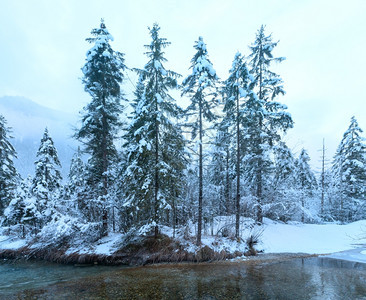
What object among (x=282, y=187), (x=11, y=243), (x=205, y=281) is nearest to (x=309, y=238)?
(x=282, y=187)

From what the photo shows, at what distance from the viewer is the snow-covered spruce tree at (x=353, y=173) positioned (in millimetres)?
25562

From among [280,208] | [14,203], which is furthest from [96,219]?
[280,208]

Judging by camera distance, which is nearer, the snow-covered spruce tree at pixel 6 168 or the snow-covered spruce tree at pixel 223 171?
the snow-covered spruce tree at pixel 223 171

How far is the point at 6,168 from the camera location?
71.3ft

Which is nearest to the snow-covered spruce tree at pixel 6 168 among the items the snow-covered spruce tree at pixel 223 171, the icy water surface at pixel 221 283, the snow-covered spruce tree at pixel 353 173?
the icy water surface at pixel 221 283

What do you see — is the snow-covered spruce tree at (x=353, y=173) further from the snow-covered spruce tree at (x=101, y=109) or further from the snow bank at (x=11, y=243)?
the snow bank at (x=11, y=243)

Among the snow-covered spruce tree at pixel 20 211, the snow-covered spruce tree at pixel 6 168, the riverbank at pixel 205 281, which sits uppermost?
the snow-covered spruce tree at pixel 6 168

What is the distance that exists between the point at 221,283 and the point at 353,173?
84.8 feet

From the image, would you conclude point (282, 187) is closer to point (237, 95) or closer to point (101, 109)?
point (237, 95)

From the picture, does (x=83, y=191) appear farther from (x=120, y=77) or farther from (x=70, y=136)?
(x=120, y=77)

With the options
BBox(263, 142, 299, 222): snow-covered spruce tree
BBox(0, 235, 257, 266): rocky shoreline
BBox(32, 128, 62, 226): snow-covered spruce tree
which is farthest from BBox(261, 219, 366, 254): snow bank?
BBox(32, 128, 62, 226): snow-covered spruce tree

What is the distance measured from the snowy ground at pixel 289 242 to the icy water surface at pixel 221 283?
5.48 ft

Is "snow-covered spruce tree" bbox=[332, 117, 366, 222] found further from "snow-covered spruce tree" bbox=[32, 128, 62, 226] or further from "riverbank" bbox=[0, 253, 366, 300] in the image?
"snow-covered spruce tree" bbox=[32, 128, 62, 226]

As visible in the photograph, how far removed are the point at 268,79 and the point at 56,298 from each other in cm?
2006
